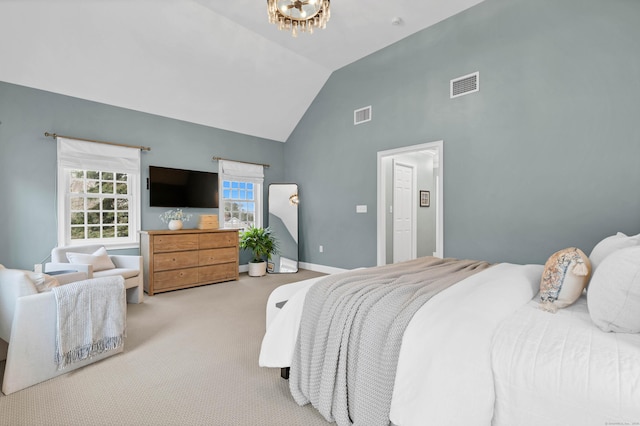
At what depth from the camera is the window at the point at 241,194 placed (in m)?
5.66

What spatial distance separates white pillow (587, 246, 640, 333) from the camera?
47.0 inches

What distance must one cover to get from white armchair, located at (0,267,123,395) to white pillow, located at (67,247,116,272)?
153 cm

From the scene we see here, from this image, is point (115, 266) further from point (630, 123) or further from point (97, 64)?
point (630, 123)

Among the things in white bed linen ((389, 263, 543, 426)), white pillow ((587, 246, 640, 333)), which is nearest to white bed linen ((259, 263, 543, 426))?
white bed linen ((389, 263, 543, 426))

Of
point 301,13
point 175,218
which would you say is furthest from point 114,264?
point 301,13

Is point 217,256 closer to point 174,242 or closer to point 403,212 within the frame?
point 174,242

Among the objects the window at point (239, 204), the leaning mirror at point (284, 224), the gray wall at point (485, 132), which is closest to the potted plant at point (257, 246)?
the leaning mirror at point (284, 224)

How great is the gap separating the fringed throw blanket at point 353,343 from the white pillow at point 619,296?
676 millimetres

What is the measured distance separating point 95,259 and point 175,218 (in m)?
1.39

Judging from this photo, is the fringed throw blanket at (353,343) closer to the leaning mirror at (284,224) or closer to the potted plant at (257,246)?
the potted plant at (257,246)

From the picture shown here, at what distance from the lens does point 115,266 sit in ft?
12.8

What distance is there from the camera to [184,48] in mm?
4199

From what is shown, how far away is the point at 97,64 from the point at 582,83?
555cm

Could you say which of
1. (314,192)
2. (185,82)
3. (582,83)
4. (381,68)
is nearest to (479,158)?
(582,83)
